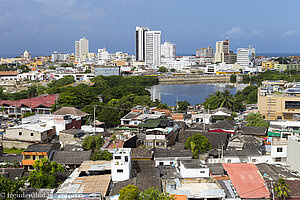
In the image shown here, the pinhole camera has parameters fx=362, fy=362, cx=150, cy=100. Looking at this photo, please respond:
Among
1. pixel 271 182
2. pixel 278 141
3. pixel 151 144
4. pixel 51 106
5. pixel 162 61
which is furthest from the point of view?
pixel 162 61

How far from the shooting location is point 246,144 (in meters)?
10.3

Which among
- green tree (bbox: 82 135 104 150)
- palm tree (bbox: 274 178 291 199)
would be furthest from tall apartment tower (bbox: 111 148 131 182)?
green tree (bbox: 82 135 104 150)

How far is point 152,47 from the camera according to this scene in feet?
201

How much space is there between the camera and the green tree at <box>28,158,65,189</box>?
6.79 metres

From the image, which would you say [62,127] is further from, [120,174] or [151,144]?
[120,174]

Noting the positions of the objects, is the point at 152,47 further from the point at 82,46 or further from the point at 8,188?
the point at 8,188

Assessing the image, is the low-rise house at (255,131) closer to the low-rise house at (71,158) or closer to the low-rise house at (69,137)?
the low-rise house at (69,137)

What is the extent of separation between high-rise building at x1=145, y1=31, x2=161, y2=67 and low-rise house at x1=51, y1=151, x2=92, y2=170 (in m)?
52.5

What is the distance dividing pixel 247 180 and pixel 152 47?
182 ft

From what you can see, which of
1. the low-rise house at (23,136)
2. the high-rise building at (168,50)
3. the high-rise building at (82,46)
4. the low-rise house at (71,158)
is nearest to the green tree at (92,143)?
the low-rise house at (71,158)

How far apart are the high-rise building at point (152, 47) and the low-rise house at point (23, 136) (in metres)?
50.4

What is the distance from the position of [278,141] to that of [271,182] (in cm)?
268

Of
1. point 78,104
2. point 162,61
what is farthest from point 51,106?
point 162,61

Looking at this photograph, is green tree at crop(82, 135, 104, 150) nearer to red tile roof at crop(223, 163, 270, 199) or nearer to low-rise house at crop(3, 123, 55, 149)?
low-rise house at crop(3, 123, 55, 149)
